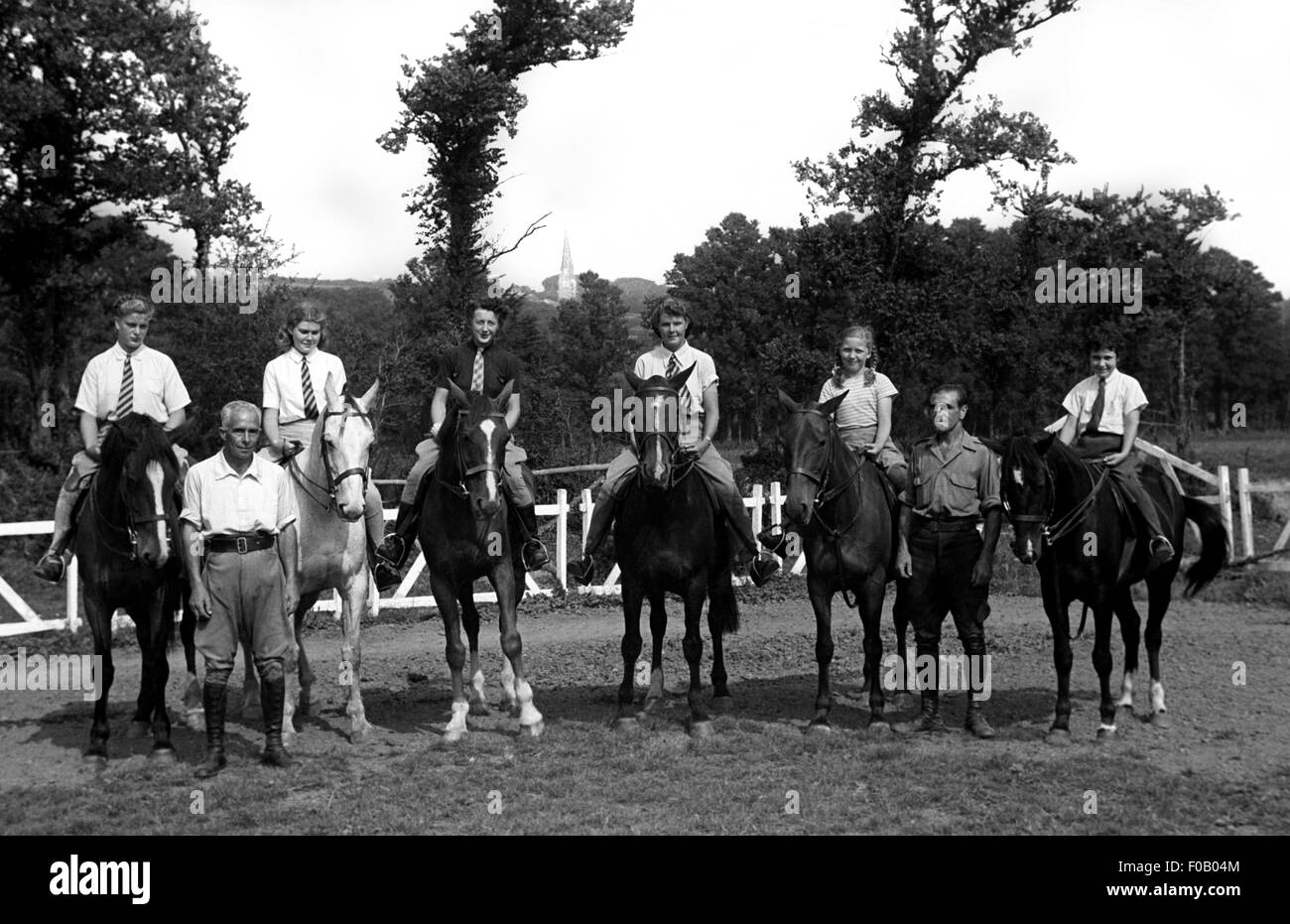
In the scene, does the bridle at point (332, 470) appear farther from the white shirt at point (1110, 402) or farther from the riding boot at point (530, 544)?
the white shirt at point (1110, 402)

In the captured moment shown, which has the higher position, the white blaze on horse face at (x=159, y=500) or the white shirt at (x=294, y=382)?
the white shirt at (x=294, y=382)

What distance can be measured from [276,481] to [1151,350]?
35770mm

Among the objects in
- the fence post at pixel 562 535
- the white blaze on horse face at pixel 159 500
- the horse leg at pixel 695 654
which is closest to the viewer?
the white blaze on horse face at pixel 159 500

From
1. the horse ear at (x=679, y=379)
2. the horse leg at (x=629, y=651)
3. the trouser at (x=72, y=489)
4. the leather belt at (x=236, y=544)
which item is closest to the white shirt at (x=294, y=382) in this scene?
the trouser at (x=72, y=489)

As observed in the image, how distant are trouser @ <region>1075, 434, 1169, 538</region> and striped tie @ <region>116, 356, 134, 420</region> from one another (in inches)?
336

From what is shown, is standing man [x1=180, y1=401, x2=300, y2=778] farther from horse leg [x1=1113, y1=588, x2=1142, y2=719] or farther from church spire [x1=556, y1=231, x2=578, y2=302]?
church spire [x1=556, y1=231, x2=578, y2=302]

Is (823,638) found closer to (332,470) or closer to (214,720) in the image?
(332,470)

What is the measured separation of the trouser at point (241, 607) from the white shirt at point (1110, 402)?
7310 millimetres

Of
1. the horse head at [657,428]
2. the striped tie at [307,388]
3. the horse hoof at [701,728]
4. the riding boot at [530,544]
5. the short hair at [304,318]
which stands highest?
the short hair at [304,318]

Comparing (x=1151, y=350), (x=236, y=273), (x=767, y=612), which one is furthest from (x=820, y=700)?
(x=1151, y=350)

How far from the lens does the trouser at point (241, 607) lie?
7699mm

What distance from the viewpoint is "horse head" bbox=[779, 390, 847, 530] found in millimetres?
8422

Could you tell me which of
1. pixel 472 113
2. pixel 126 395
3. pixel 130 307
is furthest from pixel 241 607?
pixel 472 113

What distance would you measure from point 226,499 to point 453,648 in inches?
93.6
